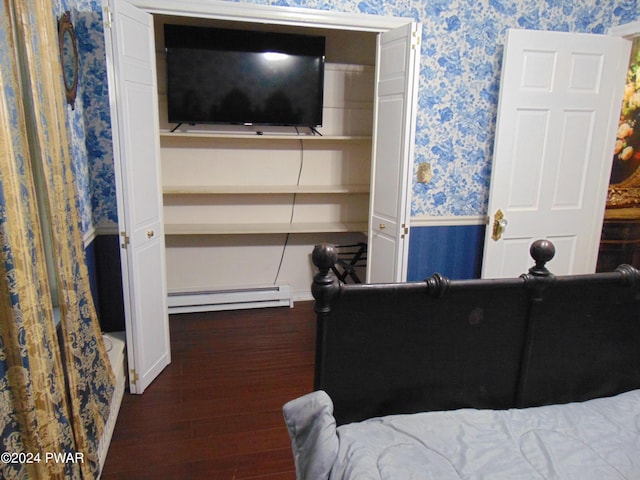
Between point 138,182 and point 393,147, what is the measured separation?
157cm

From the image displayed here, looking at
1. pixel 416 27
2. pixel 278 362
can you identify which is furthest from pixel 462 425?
pixel 416 27

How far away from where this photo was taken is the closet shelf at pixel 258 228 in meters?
3.74

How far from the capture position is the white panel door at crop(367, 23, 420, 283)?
2818 millimetres

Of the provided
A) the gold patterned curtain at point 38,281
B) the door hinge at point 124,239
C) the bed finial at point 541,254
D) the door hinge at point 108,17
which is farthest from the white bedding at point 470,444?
the door hinge at point 108,17

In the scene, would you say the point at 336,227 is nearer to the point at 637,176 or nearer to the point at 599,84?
the point at 599,84

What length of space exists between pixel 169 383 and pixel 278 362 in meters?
0.71

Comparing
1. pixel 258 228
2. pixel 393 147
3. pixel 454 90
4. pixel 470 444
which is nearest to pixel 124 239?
pixel 258 228

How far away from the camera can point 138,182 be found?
2559 mm

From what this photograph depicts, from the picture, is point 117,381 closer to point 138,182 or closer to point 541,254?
point 138,182

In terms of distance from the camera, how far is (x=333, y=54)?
12.7 feet

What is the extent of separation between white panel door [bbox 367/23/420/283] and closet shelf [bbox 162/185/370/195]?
0.67 meters

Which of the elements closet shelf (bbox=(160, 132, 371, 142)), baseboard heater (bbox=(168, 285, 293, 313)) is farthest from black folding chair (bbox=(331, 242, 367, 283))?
closet shelf (bbox=(160, 132, 371, 142))

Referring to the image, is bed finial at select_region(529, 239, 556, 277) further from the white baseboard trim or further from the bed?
the white baseboard trim

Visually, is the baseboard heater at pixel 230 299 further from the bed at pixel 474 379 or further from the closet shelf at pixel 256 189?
the bed at pixel 474 379
